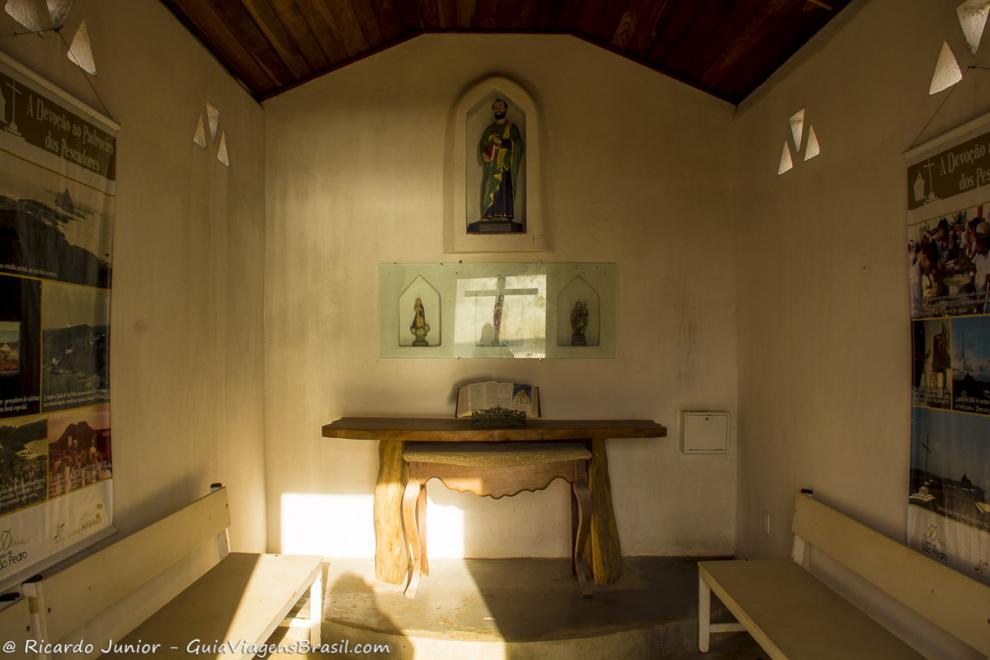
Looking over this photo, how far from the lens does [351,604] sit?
3242mm

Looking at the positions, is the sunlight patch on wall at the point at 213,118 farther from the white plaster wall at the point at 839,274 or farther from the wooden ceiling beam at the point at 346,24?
the white plaster wall at the point at 839,274

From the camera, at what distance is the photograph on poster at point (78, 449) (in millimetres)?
1972

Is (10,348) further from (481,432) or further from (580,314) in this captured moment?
(580,314)

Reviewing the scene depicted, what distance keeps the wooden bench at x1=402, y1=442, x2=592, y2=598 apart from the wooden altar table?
8 cm

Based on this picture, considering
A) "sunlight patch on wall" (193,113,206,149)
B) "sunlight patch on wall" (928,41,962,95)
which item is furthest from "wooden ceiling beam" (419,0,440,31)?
"sunlight patch on wall" (928,41,962,95)

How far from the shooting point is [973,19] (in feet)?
6.68

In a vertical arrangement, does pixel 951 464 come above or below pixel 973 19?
below

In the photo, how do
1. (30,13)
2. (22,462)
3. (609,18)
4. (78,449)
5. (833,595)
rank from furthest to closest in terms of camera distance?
(609,18), (833,595), (78,449), (30,13), (22,462)

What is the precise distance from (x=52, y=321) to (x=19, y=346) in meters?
0.17

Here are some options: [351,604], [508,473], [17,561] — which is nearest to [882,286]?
[508,473]

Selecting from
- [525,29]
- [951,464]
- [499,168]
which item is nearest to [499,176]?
[499,168]

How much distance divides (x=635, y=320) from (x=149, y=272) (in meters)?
2.96

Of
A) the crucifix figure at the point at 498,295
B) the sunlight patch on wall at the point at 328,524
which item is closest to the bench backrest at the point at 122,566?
the sunlight patch on wall at the point at 328,524

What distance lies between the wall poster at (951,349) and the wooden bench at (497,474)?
164 centimetres
